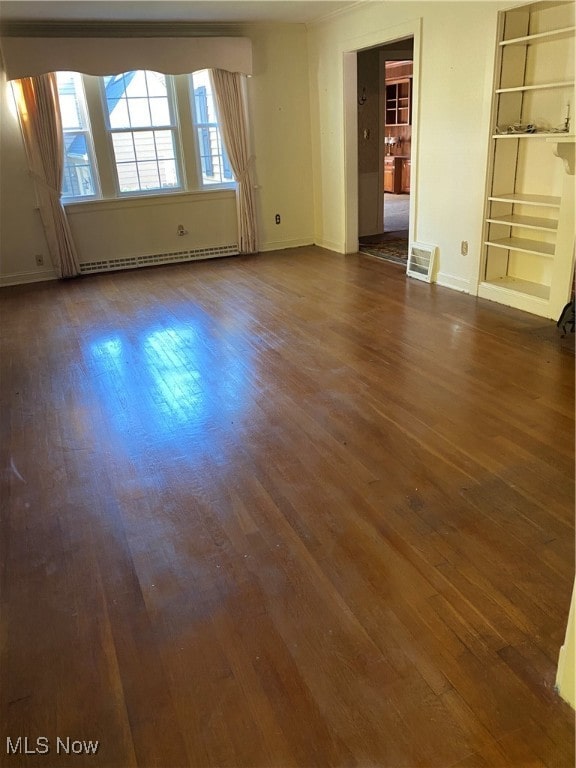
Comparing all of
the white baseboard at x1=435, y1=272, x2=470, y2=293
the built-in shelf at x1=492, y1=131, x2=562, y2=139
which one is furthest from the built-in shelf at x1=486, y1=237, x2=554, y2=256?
the built-in shelf at x1=492, y1=131, x2=562, y2=139

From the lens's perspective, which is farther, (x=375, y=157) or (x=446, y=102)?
(x=375, y=157)

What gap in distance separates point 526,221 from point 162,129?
13.7ft

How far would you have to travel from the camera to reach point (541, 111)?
13.8ft

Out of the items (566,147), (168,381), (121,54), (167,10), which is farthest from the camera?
(121,54)

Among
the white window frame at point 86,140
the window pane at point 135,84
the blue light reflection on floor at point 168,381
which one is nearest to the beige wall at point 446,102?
the window pane at point 135,84

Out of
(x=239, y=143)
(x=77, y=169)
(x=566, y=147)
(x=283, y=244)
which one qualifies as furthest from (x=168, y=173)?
(x=566, y=147)

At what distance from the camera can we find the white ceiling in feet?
15.9

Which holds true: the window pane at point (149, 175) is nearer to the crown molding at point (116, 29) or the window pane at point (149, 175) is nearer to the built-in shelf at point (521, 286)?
the crown molding at point (116, 29)

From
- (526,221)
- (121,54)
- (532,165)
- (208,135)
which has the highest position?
(121,54)

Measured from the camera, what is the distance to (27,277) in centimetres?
621

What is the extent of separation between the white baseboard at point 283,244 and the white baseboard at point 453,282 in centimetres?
255

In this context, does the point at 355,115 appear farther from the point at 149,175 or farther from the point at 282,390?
the point at 282,390

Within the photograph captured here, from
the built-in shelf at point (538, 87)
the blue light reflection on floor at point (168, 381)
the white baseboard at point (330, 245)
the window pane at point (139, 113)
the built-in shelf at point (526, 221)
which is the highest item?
the window pane at point (139, 113)

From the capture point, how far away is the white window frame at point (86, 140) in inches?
233
